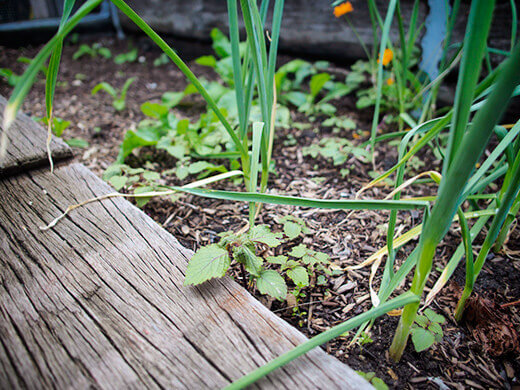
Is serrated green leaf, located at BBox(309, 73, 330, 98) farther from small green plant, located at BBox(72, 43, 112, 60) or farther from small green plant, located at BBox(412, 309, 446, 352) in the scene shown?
small green plant, located at BBox(72, 43, 112, 60)

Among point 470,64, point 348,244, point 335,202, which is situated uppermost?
point 470,64

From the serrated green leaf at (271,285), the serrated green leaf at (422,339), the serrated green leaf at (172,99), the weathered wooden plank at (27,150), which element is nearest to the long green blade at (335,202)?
the serrated green leaf at (271,285)

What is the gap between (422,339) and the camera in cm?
80

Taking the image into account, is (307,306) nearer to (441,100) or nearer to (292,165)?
(292,165)

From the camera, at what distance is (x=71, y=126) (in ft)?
6.59

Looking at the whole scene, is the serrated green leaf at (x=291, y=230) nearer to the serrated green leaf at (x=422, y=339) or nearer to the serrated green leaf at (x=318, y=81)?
the serrated green leaf at (x=422, y=339)

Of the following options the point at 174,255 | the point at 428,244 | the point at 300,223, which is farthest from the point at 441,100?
the point at 174,255

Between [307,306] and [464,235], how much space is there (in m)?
0.45

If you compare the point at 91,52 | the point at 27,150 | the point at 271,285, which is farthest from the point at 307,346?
the point at 91,52

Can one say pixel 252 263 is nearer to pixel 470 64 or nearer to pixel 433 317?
pixel 433 317

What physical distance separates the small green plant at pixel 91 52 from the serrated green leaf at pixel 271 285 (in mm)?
2963

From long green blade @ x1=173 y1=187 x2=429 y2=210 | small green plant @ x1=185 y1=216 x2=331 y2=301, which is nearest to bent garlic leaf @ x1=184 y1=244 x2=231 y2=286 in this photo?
small green plant @ x1=185 y1=216 x2=331 y2=301

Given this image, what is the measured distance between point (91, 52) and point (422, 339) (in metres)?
3.37

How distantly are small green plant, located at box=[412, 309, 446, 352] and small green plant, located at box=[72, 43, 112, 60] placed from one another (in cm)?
322
